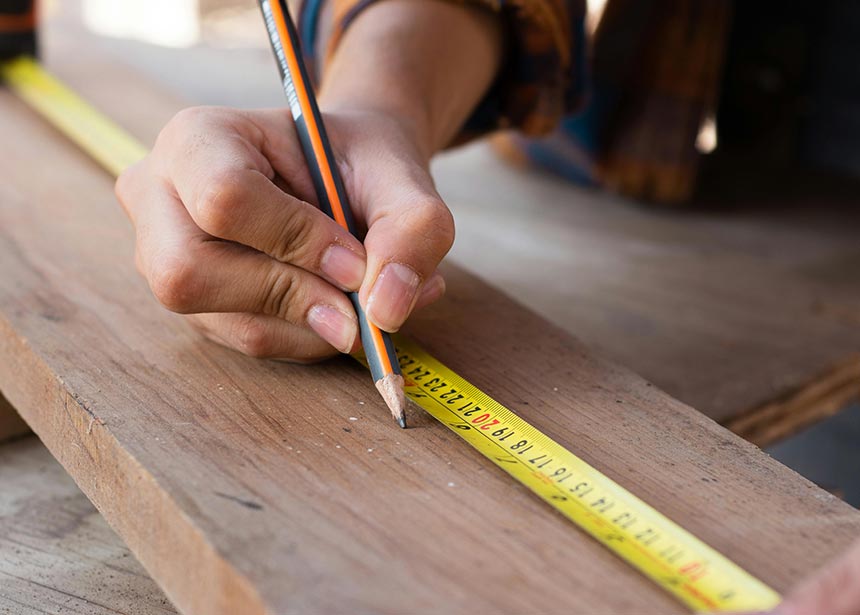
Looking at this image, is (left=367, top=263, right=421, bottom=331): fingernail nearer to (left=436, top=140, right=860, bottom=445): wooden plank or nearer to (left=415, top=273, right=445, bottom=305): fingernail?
(left=415, top=273, right=445, bottom=305): fingernail

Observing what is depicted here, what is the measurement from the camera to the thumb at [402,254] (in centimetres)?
88

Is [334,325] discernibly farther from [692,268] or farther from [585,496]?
[692,268]

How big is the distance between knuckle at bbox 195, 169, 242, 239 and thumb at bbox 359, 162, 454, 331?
13 centimetres

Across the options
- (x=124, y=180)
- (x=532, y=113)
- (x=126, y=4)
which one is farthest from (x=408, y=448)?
(x=126, y=4)

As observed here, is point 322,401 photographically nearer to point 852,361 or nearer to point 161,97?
point 852,361

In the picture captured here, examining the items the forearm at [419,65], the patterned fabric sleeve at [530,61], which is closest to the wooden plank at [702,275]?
the patterned fabric sleeve at [530,61]

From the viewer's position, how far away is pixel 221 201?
87cm

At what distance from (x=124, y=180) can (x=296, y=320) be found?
0.27 meters

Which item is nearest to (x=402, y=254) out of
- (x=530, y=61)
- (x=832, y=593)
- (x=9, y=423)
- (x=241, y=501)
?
(x=241, y=501)

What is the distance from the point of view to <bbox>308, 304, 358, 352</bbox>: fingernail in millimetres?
908

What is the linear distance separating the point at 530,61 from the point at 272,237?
2.59ft

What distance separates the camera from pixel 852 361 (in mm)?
1491

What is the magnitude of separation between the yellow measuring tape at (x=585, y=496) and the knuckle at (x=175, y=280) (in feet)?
0.73

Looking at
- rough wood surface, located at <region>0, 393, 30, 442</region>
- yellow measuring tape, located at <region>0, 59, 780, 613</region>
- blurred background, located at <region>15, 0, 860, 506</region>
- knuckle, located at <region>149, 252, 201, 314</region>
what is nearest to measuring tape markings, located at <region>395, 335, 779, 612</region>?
yellow measuring tape, located at <region>0, 59, 780, 613</region>
